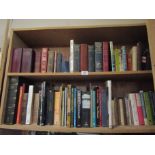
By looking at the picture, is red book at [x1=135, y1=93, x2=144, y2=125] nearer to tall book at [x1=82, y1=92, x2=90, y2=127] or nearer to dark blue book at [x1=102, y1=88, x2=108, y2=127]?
dark blue book at [x1=102, y1=88, x2=108, y2=127]

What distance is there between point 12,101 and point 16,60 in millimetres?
304

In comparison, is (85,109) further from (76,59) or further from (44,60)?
(44,60)

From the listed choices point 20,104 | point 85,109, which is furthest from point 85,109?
point 20,104

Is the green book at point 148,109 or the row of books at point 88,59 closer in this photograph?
the green book at point 148,109

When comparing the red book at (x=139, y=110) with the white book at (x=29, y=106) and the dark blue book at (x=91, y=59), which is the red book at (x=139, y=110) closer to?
the dark blue book at (x=91, y=59)

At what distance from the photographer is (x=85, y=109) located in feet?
3.48

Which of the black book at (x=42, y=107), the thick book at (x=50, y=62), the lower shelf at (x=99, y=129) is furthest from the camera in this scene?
the thick book at (x=50, y=62)

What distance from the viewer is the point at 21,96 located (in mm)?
1127

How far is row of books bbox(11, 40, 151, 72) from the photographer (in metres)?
1.11

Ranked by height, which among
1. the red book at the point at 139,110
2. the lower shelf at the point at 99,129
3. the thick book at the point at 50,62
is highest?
the thick book at the point at 50,62

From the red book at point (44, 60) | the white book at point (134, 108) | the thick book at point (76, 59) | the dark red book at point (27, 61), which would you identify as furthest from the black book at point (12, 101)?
the white book at point (134, 108)

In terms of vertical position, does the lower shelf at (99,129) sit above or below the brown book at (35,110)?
below

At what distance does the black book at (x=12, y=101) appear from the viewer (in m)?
1.09
